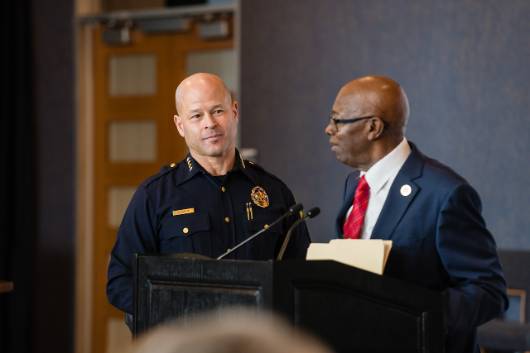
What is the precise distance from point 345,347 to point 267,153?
13.0ft

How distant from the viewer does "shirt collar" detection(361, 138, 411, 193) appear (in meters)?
2.36

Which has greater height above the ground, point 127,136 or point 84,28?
point 84,28

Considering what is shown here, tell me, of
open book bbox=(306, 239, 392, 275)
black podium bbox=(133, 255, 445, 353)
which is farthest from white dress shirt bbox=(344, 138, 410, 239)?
black podium bbox=(133, 255, 445, 353)

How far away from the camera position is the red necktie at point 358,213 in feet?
7.82

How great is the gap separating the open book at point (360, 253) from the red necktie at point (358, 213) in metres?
0.29

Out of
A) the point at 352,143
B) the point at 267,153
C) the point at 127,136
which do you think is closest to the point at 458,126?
the point at 267,153

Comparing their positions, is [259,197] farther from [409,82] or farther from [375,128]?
[409,82]

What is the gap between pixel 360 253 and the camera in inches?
80.4

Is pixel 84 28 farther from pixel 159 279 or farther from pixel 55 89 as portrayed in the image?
pixel 159 279

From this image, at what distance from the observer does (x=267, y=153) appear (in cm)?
586

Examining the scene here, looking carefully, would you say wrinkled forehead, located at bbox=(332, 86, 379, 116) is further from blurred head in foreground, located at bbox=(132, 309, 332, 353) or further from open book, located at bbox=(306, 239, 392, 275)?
blurred head in foreground, located at bbox=(132, 309, 332, 353)

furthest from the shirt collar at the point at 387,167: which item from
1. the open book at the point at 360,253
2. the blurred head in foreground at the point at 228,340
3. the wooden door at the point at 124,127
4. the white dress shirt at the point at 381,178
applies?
the wooden door at the point at 124,127

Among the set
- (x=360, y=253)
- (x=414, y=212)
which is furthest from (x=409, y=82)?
(x=360, y=253)

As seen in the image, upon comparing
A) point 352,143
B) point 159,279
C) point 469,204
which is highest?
point 352,143
